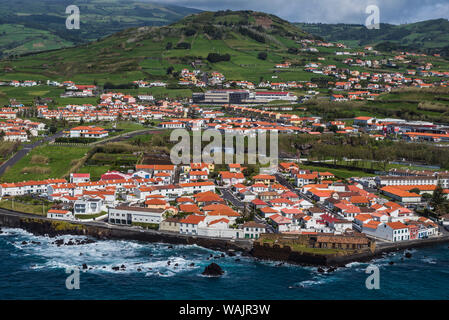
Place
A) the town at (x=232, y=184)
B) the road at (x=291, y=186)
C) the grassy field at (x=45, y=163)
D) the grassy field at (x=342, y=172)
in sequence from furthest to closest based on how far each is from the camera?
1. the grassy field at (x=342, y=172)
2. the grassy field at (x=45, y=163)
3. the road at (x=291, y=186)
4. the town at (x=232, y=184)

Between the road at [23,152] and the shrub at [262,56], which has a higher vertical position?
the shrub at [262,56]

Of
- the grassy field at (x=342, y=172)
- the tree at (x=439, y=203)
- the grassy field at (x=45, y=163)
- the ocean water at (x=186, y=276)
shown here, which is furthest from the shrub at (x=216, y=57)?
the ocean water at (x=186, y=276)

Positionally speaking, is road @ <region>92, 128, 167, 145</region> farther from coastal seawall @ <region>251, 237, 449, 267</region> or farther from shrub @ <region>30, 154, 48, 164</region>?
coastal seawall @ <region>251, 237, 449, 267</region>

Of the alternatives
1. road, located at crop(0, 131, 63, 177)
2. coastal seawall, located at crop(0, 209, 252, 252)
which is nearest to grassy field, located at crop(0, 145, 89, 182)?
road, located at crop(0, 131, 63, 177)

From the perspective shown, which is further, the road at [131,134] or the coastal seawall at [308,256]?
the road at [131,134]

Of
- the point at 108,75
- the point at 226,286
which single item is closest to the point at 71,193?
the point at 226,286

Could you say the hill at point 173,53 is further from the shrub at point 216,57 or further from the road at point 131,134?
the road at point 131,134

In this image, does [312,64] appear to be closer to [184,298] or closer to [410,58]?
[410,58]
